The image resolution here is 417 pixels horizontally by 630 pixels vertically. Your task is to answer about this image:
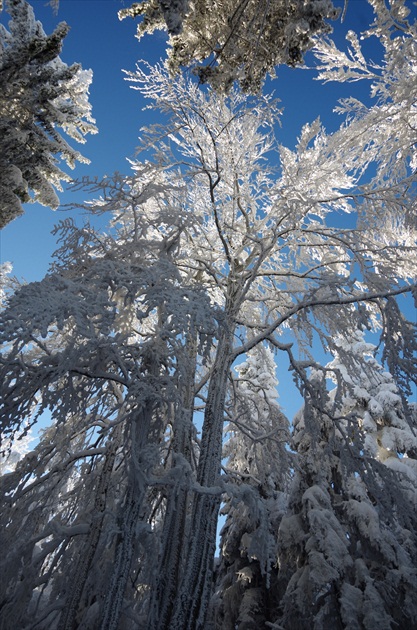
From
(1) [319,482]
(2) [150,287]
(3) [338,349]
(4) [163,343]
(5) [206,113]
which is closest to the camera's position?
(2) [150,287]

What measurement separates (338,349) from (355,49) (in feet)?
28.1

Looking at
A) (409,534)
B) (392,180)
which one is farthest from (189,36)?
(409,534)

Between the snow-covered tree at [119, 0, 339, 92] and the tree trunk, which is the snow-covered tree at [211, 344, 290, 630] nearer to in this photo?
the tree trunk

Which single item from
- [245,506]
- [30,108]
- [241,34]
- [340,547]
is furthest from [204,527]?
[30,108]

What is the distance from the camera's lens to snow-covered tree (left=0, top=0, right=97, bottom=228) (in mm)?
9469

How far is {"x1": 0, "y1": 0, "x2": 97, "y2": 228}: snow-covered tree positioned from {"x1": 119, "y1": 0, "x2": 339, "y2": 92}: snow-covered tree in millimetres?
4403

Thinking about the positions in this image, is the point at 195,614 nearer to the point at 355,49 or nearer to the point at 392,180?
the point at 392,180

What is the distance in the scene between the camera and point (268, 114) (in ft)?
26.2

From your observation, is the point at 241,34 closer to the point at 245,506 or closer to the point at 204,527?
the point at 204,527

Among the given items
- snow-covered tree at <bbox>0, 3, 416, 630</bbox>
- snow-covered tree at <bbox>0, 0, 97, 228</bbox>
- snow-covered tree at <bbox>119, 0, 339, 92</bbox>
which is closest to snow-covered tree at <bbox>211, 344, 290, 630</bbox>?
snow-covered tree at <bbox>0, 3, 416, 630</bbox>

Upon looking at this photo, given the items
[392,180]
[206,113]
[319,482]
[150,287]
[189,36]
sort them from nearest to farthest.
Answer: [150,287]
[189,36]
[206,113]
[392,180]
[319,482]

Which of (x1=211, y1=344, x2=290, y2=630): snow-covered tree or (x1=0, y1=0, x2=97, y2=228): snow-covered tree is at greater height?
(x1=0, y1=0, x2=97, y2=228): snow-covered tree

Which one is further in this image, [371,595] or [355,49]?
[355,49]

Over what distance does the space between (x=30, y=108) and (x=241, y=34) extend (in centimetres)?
769
